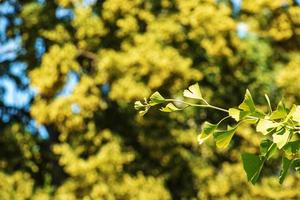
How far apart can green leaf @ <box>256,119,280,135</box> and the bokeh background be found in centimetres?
643

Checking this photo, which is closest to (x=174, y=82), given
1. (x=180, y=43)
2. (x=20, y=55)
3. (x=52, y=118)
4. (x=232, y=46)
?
(x=180, y=43)

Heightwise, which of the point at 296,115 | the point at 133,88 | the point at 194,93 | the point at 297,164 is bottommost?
the point at 297,164

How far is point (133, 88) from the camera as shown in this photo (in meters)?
7.47

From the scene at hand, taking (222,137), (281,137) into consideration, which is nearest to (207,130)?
(222,137)

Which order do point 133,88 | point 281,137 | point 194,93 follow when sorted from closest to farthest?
point 281,137, point 194,93, point 133,88

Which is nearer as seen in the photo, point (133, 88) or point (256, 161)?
point (256, 161)

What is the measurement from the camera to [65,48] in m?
7.97

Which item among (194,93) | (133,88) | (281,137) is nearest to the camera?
(281,137)

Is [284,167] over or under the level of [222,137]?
under

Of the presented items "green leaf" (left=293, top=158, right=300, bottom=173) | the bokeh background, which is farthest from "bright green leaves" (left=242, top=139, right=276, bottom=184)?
the bokeh background

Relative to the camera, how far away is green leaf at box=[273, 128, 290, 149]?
1.01m

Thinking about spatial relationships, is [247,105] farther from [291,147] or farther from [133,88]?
[133,88]

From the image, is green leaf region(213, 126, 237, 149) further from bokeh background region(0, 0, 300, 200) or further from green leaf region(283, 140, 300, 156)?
bokeh background region(0, 0, 300, 200)

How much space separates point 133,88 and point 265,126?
6462mm
